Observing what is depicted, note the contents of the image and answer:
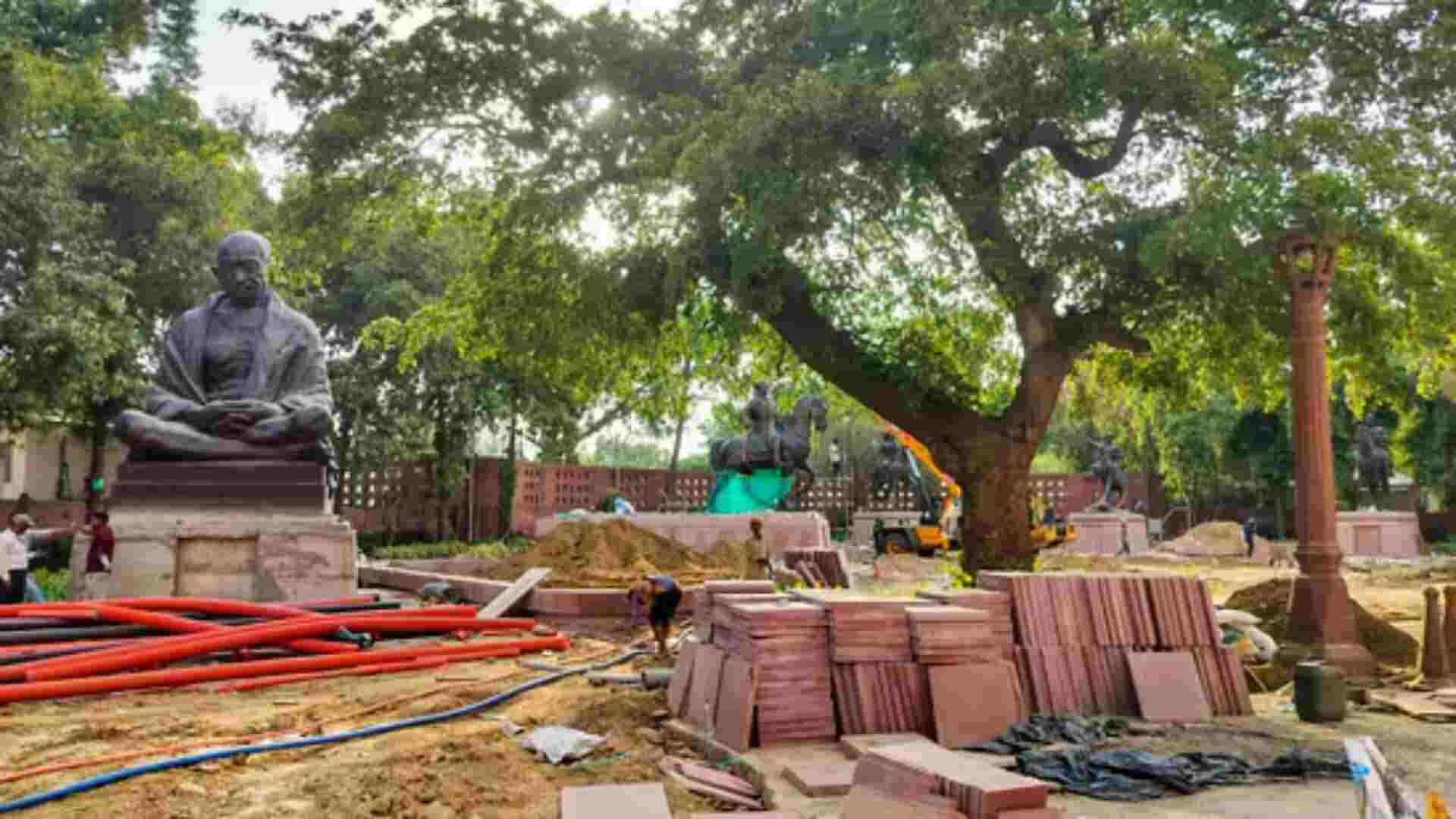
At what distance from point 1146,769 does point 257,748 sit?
430 cm

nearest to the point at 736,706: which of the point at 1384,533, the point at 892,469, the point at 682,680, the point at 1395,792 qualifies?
the point at 682,680

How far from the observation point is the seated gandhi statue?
10.7 meters

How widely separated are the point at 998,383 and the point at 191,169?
15093 millimetres

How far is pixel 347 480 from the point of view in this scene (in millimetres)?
25656

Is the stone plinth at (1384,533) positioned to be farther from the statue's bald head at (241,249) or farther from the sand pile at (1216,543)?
the statue's bald head at (241,249)

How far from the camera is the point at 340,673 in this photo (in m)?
7.58

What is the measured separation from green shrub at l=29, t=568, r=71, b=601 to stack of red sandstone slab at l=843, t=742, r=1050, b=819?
11.2 metres

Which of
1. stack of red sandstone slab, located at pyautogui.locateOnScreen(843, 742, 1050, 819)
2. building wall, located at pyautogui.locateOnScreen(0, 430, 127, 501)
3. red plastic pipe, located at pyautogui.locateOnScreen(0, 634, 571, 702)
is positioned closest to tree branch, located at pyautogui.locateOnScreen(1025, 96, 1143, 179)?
red plastic pipe, located at pyautogui.locateOnScreen(0, 634, 571, 702)

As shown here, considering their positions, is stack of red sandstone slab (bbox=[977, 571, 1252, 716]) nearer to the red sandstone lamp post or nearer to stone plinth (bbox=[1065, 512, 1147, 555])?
the red sandstone lamp post

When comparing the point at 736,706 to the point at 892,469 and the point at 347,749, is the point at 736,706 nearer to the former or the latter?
the point at 347,749

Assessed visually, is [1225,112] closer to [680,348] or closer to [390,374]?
[680,348]

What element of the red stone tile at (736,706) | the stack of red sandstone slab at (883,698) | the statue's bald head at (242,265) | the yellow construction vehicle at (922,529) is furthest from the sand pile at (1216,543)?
the red stone tile at (736,706)


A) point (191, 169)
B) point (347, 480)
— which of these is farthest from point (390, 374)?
point (191, 169)

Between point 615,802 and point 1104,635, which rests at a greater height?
point 1104,635
